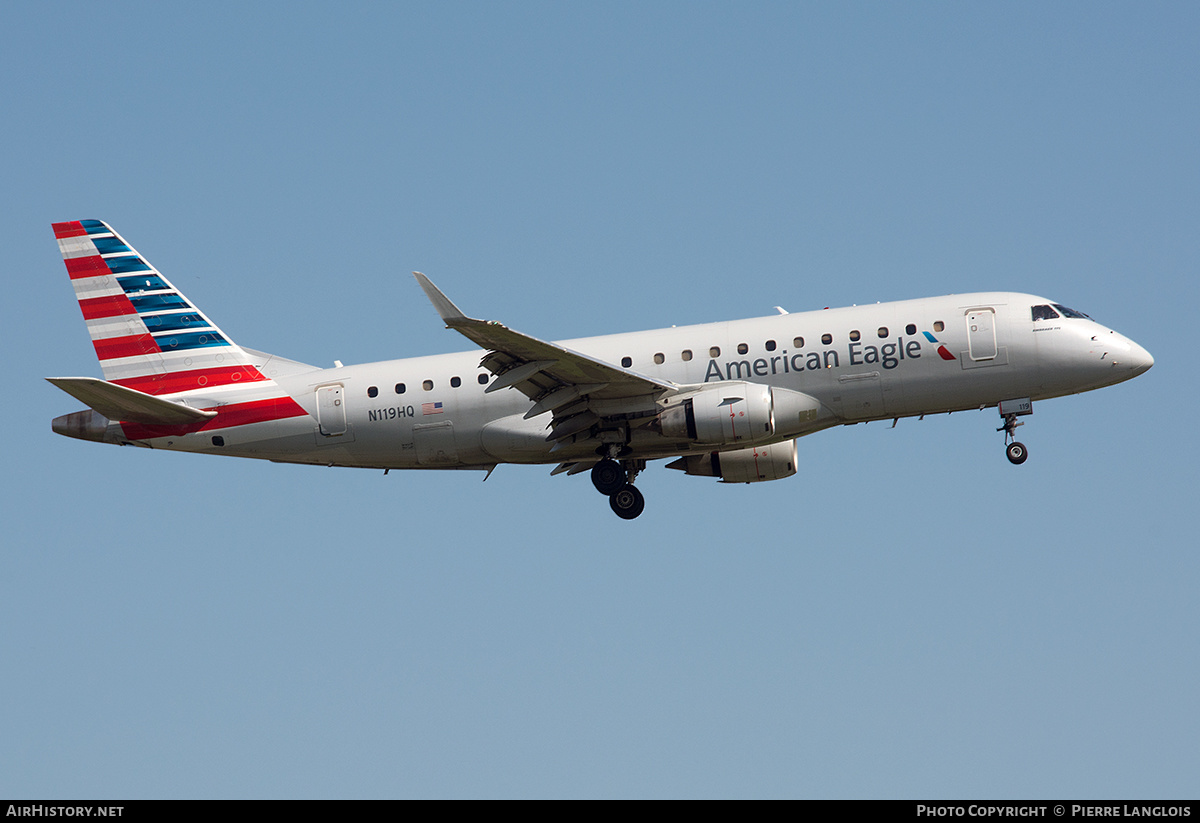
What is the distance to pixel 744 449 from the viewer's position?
3600cm

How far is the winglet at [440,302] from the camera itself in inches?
1136

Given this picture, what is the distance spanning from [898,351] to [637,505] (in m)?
7.83

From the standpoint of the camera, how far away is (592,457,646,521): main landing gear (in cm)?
3472

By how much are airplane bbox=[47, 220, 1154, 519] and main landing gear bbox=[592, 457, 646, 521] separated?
0.04m

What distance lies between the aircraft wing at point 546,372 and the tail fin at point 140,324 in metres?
8.54

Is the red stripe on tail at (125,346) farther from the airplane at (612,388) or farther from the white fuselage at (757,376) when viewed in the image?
the white fuselage at (757,376)

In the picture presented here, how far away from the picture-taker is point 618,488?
3488cm

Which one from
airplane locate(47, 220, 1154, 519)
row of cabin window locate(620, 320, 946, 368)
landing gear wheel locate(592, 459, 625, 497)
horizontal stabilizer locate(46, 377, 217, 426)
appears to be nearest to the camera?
horizontal stabilizer locate(46, 377, 217, 426)

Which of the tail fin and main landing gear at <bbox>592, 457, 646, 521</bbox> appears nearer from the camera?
main landing gear at <bbox>592, 457, 646, 521</bbox>

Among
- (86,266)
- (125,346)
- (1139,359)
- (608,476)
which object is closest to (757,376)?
(608,476)

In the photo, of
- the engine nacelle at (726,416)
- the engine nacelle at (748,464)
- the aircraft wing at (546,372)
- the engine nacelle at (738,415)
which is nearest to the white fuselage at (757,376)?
the engine nacelle at (738,415)

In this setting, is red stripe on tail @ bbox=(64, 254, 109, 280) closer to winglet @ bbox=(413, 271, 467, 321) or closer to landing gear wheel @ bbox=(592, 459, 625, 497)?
winglet @ bbox=(413, 271, 467, 321)

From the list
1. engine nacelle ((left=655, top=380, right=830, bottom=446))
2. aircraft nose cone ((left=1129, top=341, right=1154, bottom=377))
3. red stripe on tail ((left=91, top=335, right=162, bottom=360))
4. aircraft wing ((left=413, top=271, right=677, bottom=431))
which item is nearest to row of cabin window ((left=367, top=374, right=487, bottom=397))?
aircraft wing ((left=413, top=271, right=677, bottom=431))

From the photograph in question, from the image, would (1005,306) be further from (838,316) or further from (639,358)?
(639,358)
